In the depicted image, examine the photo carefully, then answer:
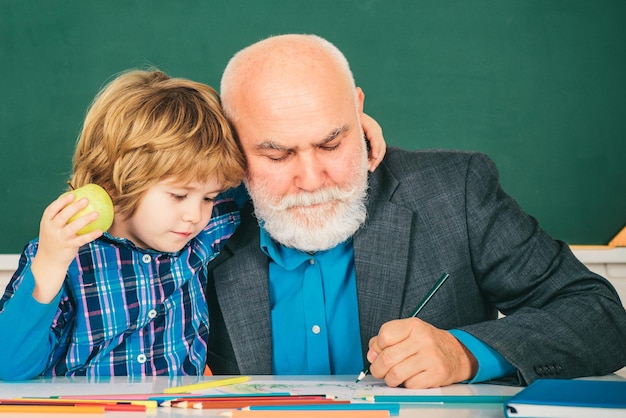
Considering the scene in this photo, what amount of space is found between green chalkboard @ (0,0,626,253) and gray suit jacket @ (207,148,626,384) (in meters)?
1.16

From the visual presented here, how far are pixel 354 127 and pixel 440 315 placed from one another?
55 centimetres

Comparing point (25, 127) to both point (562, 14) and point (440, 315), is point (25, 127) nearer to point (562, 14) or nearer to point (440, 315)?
point (440, 315)

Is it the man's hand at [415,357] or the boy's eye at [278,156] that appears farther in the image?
the boy's eye at [278,156]

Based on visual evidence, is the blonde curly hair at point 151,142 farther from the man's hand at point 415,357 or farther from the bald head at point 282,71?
the man's hand at point 415,357

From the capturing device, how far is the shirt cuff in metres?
1.67

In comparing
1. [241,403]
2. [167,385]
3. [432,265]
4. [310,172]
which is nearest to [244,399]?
[241,403]

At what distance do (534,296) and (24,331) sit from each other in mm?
1239

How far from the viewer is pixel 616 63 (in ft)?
10.7

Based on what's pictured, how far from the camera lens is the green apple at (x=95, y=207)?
1.65 meters

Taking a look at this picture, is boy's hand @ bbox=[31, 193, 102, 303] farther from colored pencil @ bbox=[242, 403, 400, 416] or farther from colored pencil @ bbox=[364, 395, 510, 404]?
colored pencil @ bbox=[364, 395, 510, 404]

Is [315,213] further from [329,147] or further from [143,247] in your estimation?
[143,247]

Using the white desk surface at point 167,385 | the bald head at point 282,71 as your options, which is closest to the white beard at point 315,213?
the bald head at point 282,71

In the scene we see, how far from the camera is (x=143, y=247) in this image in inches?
78.0

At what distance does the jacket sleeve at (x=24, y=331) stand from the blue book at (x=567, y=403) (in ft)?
3.28
